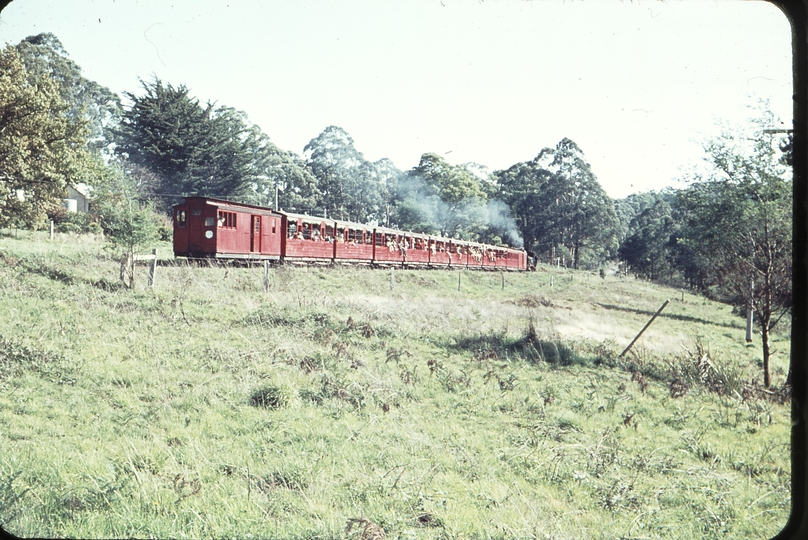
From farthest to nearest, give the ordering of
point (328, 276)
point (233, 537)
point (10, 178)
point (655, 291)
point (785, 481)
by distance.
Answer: point (328, 276), point (10, 178), point (655, 291), point (785, 481), point (233, 537)

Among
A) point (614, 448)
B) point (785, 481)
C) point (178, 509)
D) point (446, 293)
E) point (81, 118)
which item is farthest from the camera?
point (446, 293)

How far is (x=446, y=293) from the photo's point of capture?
1162cm

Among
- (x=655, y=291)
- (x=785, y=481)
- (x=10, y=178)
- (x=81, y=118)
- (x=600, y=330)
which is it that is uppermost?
(x=81, y=118)

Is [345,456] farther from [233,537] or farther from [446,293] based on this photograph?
[446,293]

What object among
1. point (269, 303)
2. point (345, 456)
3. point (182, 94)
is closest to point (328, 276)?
point (269, 303)

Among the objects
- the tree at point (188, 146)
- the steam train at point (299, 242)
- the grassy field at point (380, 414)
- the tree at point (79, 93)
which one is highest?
the tree at point (79, 93)

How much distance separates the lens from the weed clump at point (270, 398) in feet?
17.0

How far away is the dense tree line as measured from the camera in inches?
222

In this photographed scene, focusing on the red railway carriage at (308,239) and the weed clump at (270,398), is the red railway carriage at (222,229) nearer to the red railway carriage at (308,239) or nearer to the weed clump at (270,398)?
the red railway carriage at (308,239)

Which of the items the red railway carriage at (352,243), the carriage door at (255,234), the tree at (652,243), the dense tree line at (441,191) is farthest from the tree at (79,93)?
the tree at (652,243)

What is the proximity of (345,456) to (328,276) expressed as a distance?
8759 mm

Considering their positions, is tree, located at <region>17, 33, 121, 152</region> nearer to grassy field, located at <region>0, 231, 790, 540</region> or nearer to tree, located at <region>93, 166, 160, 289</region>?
tree, located at <region>93, 166, 160, 289</region>

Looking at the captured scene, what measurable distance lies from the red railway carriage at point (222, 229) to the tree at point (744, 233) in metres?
9.52

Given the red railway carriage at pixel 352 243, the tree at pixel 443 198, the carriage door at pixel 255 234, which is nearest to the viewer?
the tree at pixel 443 198
